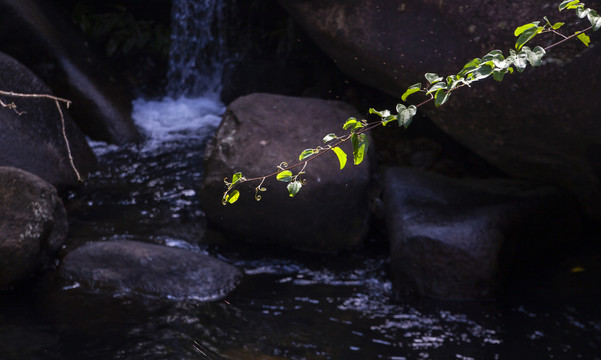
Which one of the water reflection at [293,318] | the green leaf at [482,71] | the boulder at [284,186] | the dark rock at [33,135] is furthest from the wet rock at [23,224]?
the green leaf at [482,71]

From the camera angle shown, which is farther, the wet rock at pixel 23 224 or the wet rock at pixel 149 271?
the wet rock at pixel 149 271

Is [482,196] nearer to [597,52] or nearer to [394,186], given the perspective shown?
[394,186]

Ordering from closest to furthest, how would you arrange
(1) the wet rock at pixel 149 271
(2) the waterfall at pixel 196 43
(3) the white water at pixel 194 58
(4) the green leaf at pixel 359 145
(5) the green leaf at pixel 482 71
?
(5) the green leaf at pixel 482 71 < (4) the green leaf at pixel 359 145 < (1) the wet rock at pixel 149 271 < (3) the white water at pixel 194 58 < (2) the waterfall at pixel 196 43

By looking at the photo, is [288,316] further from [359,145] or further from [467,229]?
[359,145]

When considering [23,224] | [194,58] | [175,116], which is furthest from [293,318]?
[194,58]

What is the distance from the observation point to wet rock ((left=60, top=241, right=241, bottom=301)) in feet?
11.7

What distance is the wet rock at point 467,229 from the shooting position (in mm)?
3672

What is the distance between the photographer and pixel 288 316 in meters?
3.43

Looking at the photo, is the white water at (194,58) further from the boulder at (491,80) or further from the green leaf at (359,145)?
the green leaf at (359,145)

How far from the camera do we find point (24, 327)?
3113 millimetres

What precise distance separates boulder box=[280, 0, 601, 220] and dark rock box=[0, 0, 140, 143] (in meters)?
2.50

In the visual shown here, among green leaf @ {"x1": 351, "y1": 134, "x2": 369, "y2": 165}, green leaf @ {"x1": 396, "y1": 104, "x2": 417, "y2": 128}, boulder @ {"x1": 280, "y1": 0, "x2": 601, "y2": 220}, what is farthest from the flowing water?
green leaf @ {"x1": 396, "y1": 104, "x2": 417, "y2": 128}

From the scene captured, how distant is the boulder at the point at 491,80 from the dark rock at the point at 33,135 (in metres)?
2.21

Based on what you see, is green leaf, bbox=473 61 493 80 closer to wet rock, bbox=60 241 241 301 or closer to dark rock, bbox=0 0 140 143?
wet rock, bbox=60 241 241 301
